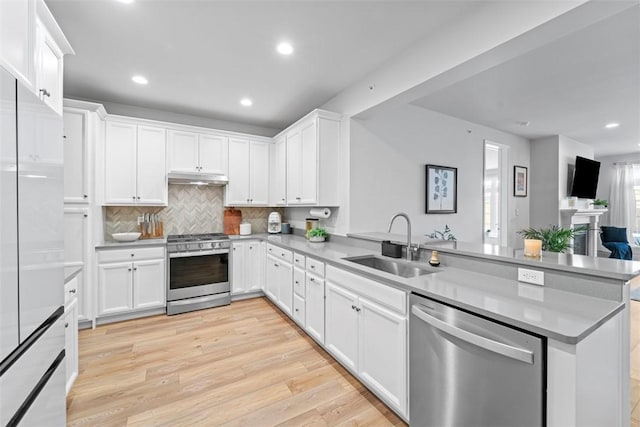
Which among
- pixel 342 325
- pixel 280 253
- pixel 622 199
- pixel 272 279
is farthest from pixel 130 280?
pixel 622 199

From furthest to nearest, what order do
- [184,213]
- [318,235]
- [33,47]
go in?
[184,213]
[318,235]
[33,47]

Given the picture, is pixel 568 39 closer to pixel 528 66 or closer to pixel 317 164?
pixel 528 66

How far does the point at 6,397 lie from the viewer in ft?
2.87

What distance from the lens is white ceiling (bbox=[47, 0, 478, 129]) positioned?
199 centimetres

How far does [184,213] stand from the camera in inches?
165

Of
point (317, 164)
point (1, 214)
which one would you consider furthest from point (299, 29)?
point (1, 214)

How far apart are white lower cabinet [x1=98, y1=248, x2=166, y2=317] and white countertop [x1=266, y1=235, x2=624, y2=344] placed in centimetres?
275

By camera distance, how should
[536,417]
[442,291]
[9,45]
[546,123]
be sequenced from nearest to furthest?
[536,417] < [9,45] < [442,291] < [546,123]

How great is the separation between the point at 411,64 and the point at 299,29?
39.2 inches

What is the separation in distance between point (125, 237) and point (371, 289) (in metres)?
3.12

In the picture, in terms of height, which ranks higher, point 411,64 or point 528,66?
point 528,66

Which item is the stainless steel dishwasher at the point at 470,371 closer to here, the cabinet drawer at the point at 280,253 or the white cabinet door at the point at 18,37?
the cabinet drawer at the point at 280,253

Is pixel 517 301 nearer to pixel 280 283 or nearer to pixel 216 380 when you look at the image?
pixel 216 380

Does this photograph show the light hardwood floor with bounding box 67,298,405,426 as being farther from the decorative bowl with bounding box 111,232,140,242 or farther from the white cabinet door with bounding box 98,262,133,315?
the decorative bowl with bounding box 111,232,140,242
